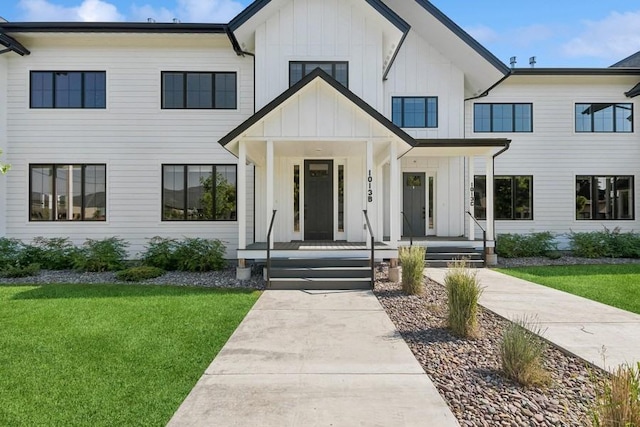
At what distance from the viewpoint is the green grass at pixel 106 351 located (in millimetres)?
3359

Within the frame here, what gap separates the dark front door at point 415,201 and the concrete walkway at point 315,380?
A: 8.37m

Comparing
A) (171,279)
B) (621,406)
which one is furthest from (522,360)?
(171,279)

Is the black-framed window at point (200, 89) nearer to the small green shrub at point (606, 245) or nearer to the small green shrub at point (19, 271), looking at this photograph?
the small green shrub at point (19, 271)

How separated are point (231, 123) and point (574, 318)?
34.4 ft

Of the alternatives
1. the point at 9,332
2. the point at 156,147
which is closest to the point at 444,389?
the point at 9,332

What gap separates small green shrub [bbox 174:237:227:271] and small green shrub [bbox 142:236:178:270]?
0.17 metres

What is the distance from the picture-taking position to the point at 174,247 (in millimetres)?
11703

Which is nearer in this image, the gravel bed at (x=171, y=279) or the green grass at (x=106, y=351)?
the green grass at (x=106, y=351)

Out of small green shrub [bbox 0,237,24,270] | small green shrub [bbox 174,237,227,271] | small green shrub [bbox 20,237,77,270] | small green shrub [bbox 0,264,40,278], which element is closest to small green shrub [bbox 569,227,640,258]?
small green shrub [bbox 174,237,227,271]

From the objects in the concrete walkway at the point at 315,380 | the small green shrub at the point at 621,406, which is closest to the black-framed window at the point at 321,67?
the concrete walkway at the point at 315,380

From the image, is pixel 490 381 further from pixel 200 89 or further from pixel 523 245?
pixel 200 89

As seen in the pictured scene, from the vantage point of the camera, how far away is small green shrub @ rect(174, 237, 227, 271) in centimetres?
1095

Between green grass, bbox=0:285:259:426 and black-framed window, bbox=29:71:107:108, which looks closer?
green grass, bbox=0:285:259:426

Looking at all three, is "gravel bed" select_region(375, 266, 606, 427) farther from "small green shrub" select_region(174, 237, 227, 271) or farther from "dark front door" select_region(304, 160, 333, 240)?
"small green shrub" select_region(174, 237, 227, 271)
